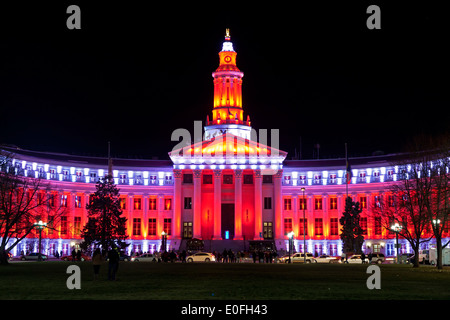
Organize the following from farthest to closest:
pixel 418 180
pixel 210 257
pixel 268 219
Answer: pixel 268 219, pixel 210 257, pixel 418 180

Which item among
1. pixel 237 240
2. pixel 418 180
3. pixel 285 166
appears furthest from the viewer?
pixel 285 166

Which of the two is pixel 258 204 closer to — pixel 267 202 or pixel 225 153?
pixel 267 202

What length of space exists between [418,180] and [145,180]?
2584 inches

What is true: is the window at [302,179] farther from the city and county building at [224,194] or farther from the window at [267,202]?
the window at [267,202]

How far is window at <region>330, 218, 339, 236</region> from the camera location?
113 metres

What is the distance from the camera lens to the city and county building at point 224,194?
107750 mm

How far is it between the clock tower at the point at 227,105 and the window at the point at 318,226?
2189cm

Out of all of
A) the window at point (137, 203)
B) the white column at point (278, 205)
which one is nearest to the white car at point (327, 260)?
the white column at point (278, 205)

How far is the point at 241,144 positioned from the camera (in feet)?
365

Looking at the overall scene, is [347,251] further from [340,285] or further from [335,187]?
[340,285]

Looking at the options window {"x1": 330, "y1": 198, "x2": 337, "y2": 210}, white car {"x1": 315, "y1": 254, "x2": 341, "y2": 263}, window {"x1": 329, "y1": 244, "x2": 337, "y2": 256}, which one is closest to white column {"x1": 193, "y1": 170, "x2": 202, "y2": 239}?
window {"x1": 329, "y1": 244, "x2": 337, "y2": 256}

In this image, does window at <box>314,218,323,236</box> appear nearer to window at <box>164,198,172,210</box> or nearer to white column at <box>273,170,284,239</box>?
white column at <box>273,170,284,239</box>

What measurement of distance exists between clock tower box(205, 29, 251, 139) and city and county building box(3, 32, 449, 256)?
34.9 ft
